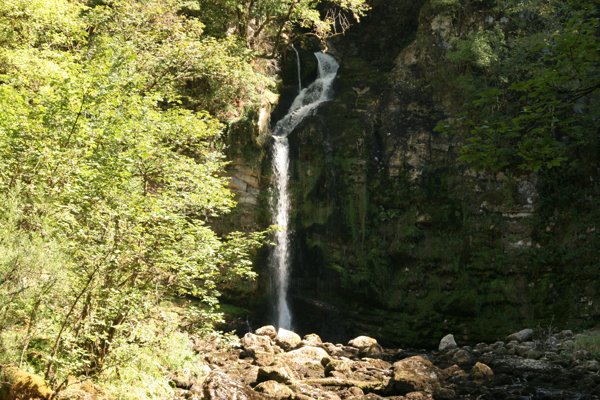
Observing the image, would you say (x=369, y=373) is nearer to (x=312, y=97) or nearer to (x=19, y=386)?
(x=19, y=386)

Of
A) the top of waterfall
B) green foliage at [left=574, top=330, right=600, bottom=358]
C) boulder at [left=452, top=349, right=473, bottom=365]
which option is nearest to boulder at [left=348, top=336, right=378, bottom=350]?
boulder at [left=452, top=349, right=473, bottom=365]

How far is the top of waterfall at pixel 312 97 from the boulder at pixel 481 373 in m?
11.1

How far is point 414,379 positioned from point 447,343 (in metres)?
6.02

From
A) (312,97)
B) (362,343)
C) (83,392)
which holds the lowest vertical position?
(83,392)

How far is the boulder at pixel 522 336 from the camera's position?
15562mm

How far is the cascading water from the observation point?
18288 millimetres

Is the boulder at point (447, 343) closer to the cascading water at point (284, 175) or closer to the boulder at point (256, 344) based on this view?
the cascading water at point (284, 175)

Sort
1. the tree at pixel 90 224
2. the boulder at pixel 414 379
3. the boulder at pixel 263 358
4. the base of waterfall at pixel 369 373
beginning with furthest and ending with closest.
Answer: the boulder at pixel 263 358 < the boulder at pixel 414 379 < the base of waterfall at pixel 369 373 < the tree at pixel 90 224

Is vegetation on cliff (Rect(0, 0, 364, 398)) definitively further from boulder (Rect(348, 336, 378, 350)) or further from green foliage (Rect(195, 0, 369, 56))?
green foliage (Rect(195, 0, 369, 56))

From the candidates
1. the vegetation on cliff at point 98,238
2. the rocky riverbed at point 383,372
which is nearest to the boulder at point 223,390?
the rocky riverbed at point 383,372

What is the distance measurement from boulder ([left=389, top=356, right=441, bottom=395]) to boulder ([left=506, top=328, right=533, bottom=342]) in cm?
547

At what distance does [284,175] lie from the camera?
19266mm

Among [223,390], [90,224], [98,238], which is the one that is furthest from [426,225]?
[98,238]

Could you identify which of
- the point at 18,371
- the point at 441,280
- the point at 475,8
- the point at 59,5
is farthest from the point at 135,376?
the point at 475,8
